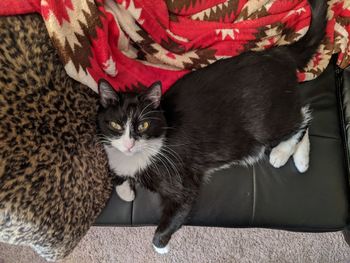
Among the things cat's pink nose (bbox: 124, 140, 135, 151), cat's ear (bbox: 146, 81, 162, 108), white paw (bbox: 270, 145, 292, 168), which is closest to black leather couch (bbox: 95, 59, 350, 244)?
white paw (bbox: 270, 145, 292, 168)

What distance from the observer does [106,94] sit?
1.07 m

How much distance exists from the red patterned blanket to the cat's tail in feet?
0.08

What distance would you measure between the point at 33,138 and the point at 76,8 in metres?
0.37

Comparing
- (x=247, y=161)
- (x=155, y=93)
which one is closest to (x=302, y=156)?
(x=247, y=161)

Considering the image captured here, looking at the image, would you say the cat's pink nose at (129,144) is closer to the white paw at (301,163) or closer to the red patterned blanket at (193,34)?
the red patterned blanket at (193,34)

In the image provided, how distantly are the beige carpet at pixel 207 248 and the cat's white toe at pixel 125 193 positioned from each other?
0.44 metres

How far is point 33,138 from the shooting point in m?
0.91

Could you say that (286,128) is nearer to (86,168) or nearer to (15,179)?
(86,168)

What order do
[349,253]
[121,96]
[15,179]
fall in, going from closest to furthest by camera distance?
[15,179] < [121,96] < [349,253]

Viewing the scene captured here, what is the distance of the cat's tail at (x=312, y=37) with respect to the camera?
1.24 metres

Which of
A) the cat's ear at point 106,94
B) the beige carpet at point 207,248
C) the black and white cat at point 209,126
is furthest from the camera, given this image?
the beige carpet at point 207,248

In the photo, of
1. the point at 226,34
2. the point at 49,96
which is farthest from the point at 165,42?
the point at 49,96

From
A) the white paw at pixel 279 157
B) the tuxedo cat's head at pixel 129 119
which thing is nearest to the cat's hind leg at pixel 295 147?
the white paw at pixel 279 157

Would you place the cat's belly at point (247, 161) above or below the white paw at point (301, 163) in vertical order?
above
